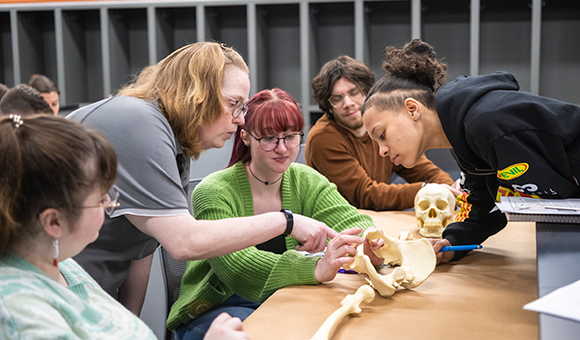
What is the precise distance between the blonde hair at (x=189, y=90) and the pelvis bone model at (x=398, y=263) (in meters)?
0.52

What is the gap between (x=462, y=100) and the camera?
4.37 feet

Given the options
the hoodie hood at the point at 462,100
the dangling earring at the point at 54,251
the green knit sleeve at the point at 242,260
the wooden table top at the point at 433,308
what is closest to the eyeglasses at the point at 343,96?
the green knit sleeve at the point at 242,260

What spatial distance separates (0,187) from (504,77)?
1.25 m

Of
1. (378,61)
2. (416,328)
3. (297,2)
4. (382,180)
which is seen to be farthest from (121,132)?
(378,61)

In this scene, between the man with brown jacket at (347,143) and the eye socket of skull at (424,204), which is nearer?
the eye socket of skull at (424,204)

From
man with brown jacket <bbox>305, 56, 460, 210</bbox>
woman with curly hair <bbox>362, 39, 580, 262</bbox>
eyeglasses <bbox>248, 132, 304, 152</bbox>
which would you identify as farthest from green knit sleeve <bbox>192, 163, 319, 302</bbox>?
man with brown jacket <bbox>305, 56, 460, 210</bbox>

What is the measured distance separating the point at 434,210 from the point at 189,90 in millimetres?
986

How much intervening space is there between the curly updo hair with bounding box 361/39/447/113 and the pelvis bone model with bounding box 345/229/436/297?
0.44m

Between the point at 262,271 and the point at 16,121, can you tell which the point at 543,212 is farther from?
the point at 16,121

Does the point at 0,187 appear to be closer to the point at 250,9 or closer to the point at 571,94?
the point at 250,9

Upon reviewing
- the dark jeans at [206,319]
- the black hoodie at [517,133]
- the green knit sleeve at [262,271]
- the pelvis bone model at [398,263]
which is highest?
the black hoodie at [517,133]

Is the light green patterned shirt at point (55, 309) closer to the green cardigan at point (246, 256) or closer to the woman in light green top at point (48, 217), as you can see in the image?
the woman in light green top at point (48, 217)

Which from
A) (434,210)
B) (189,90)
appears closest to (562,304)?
(189,90)

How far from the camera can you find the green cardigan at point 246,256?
127 centimetres
